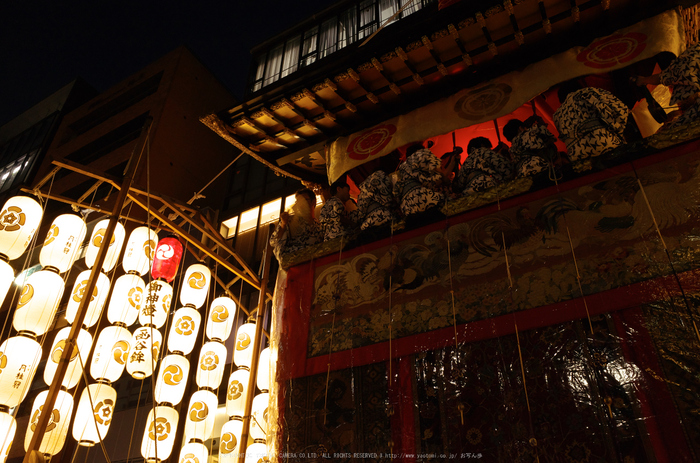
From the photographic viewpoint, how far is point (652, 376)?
3146mm

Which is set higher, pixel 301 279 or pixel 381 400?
pixel 301 279

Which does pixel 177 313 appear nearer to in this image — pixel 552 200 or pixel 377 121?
pixel 377 121

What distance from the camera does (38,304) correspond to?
690 cm

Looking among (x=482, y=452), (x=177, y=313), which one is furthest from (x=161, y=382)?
(x=482, y=452)

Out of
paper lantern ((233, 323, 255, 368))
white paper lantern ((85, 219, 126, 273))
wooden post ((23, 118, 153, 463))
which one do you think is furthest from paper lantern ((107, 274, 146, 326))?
wooden post ((23, 118, 153, 463))

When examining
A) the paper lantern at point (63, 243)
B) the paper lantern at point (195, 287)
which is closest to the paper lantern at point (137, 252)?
the paper lantern at point (195, 287)

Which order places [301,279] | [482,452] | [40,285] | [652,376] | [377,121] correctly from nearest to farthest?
1. [652,376]
2. [482,452]
3. [301,279]
4. [377,121]
5. [40,285]

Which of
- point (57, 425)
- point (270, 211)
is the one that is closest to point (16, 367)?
point (57, 425)

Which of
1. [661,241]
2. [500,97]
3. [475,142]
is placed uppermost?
[500,97]

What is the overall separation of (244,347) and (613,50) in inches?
312

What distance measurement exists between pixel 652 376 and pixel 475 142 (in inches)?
109

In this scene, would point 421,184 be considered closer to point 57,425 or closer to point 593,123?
point 593,123

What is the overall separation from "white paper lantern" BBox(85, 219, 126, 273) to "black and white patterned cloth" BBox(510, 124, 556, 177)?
7.17 m

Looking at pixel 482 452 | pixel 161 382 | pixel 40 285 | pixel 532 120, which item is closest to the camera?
pixel 482 452
